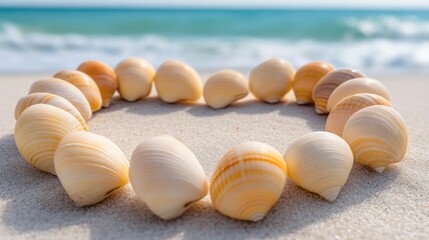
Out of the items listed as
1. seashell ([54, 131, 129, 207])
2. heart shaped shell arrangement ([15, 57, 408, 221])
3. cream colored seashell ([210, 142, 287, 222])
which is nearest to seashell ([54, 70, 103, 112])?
heart shaped shell arrangement ([15, 57, 408, 221])

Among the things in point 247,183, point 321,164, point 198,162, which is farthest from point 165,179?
point 321,164

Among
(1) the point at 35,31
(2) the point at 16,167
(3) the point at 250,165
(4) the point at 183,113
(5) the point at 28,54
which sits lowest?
(1) the point at 35,31

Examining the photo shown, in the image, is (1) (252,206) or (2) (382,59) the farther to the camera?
(2) (382,59)

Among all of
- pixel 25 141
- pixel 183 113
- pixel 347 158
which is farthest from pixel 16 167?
pixel 347 158

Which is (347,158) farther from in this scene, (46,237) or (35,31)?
(35,31)

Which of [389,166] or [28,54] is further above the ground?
[389,166]

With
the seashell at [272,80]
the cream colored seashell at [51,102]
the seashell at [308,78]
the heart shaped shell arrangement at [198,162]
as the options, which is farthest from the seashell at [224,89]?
the cream colored seashell at [51,102]

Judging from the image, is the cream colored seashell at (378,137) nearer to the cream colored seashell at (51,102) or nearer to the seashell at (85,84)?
the cream colored seashell at (51,102)
